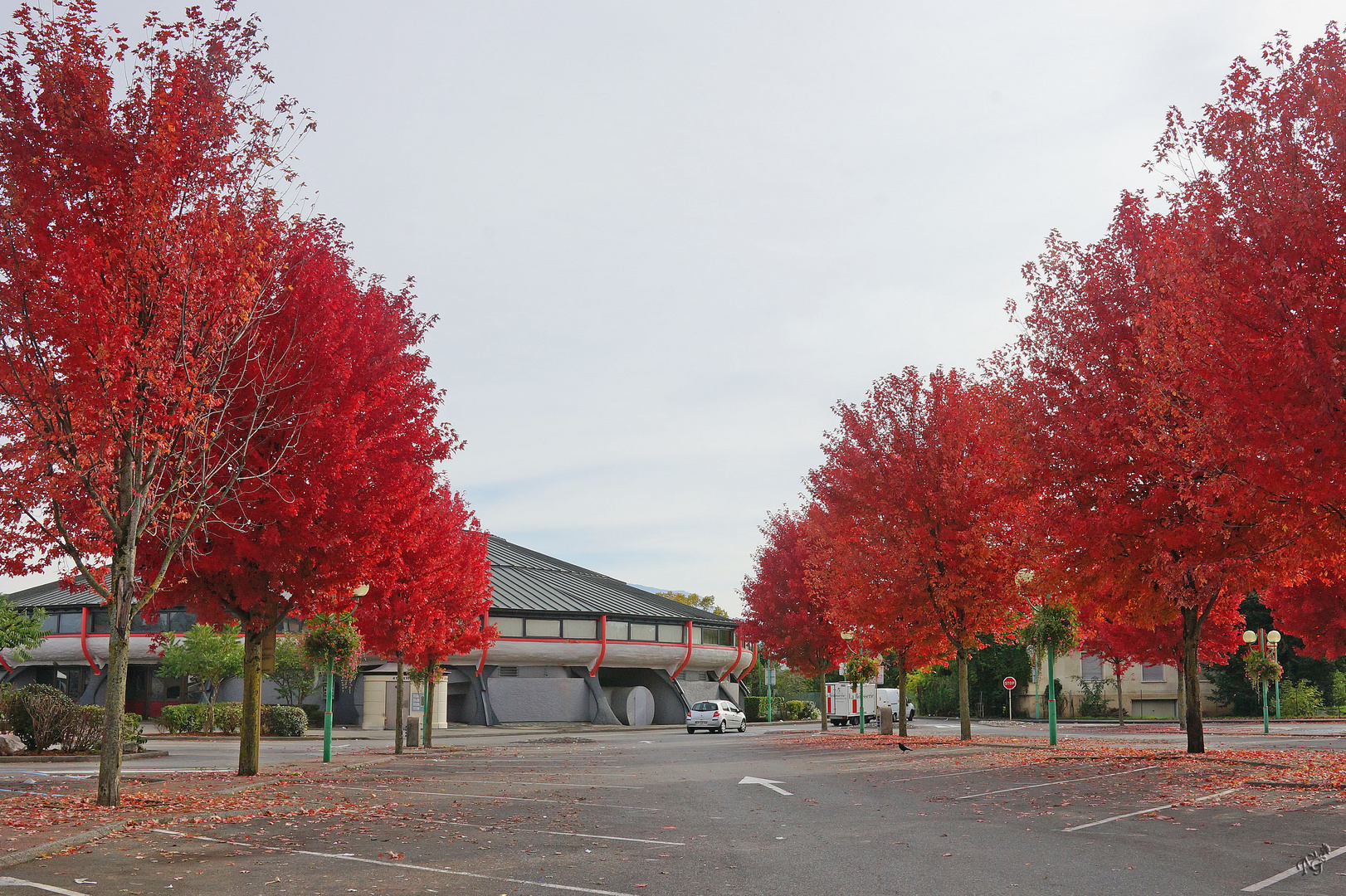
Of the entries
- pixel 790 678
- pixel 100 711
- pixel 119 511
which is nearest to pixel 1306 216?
pixel 119 511

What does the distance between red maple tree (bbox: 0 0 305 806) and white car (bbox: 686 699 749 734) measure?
118ft

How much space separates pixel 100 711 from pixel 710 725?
90.7 feet

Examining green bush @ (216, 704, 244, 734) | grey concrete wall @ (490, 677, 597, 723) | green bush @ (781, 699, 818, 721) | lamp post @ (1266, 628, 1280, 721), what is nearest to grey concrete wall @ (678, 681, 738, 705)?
green bush @ (781, 699, 818, 721)

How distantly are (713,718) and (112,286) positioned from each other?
127ft

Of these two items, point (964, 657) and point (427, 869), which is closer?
point (427, 869)

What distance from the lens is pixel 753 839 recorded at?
36.6ft

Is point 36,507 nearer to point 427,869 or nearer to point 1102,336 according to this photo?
point 427,869

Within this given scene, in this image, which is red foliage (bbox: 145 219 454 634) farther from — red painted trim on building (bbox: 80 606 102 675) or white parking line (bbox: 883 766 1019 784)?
red painted trim on building (bbox: 80 606 102 675)

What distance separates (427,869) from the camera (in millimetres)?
9258

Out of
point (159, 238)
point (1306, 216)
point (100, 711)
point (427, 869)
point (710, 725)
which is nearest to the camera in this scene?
point (427, 869)

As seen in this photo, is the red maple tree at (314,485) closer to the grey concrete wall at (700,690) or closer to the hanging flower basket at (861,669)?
the hanging flower basket at (861,669)

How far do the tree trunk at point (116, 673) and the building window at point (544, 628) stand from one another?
41.4 m

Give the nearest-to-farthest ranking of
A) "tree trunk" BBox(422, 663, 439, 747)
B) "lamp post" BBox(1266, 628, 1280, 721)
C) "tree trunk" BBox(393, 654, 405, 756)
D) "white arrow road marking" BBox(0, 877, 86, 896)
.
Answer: "white arrow road marking" BBox(0, 877, 86, 896) < "tree trunk" BBox(393, 654, 405, 756) < "tree trunk" BBox(422, 663, 439, 747) < "lamp post" BBox(1266, 628, 1280, 721)

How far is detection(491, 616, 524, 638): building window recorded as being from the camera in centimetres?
5412
